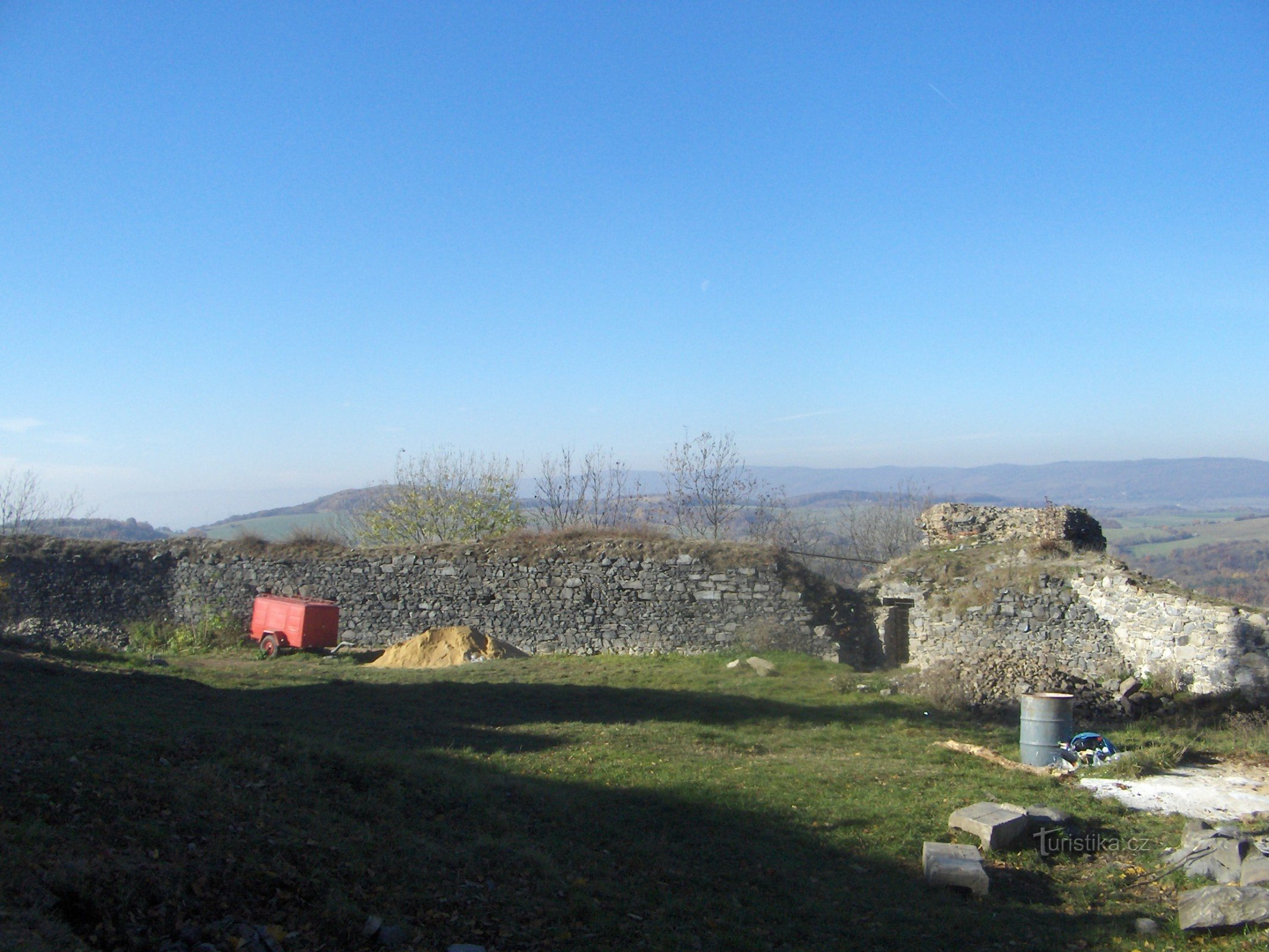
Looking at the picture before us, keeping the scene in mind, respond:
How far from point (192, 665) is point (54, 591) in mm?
8256

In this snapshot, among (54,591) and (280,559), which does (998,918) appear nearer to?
(280,559)

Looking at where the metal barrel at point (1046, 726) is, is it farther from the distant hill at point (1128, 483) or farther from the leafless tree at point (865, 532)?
the distant hill at point (1128, 483)

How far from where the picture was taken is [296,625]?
18.9m

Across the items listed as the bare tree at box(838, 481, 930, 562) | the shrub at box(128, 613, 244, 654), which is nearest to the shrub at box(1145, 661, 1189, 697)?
the shrub at box(128, 613, 244, 654)

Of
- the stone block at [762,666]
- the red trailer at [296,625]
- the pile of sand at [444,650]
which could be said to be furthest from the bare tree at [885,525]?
the red trailer at [296,625]

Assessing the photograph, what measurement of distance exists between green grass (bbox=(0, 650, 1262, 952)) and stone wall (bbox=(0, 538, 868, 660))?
682 cm

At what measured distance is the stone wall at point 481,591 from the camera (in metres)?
18.1

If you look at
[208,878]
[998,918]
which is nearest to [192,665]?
[208,878]

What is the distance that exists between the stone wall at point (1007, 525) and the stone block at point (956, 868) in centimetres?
1200

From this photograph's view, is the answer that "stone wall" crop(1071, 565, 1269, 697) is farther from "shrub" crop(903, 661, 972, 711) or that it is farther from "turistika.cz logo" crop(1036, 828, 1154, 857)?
"turistika.cz logo" crop(1036, 828, 1154, 857)

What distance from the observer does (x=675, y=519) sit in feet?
106

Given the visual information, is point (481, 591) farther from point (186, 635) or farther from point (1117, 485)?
point (1117, 485)

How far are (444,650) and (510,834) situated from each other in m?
12.0

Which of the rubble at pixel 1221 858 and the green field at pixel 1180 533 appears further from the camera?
the green field at pixel 1180 533
